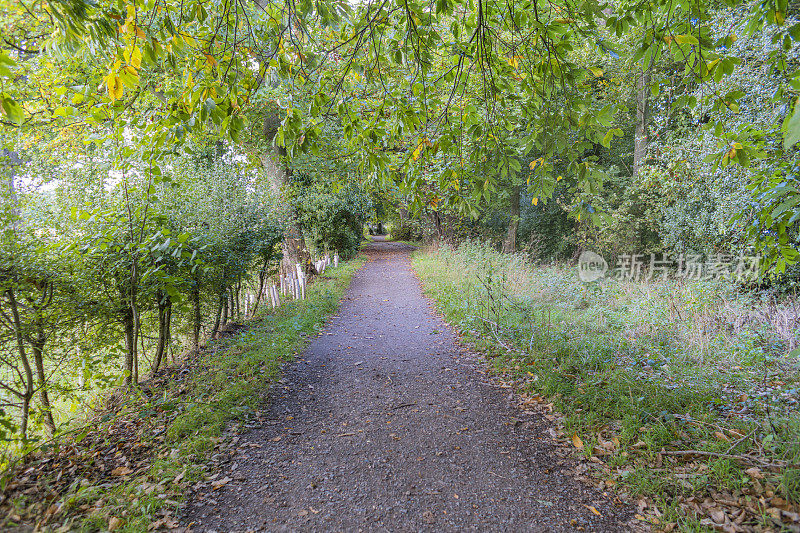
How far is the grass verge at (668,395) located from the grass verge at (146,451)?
11.6 ft

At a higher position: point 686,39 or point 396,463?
point 686,39

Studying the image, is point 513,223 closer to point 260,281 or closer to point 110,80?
point 260,281

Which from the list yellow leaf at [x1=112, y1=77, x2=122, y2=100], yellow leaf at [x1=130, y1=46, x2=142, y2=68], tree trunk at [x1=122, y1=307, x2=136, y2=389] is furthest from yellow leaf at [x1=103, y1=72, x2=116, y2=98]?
tree trunk at [x1=122, y1=307, x2=136, y2=389]

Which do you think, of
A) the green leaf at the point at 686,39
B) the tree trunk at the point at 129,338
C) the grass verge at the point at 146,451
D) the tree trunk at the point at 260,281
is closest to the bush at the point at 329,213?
the tree trunk at the point at 260,281

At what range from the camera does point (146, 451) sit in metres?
3.67

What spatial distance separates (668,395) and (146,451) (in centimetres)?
531

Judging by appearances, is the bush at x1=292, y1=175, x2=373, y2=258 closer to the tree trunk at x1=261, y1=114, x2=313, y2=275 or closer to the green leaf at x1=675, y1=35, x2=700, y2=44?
the tree trunk at x1=261, y1=114, x2=313, y2=275

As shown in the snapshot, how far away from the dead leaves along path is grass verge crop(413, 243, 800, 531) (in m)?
0.41

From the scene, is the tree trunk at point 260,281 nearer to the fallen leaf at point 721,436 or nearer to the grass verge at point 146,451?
the grass verge at point 146,451

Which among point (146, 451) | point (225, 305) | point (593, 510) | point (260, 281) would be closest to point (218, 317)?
point (225, 305)

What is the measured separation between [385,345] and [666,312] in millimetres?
5315

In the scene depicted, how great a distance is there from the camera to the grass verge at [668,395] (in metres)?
2.80

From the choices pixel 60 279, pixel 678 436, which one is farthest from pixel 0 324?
pixel 678 436

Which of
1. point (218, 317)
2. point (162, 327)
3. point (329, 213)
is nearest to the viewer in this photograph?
point (162, 327)
